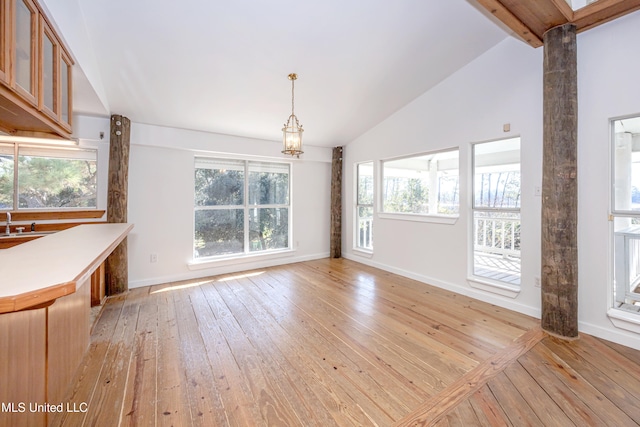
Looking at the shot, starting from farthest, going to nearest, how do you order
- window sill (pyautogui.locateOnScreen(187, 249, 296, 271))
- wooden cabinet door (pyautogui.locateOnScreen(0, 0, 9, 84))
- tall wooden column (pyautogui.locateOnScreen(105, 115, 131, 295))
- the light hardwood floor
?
window sill (pyautogui.locateOnScreen(187, 249, 296, 271))
tall wooden column (pyautogui.locateOnScreen(105, 115, 131, 295))
the light hardwood floor
wooden cabinet door (pyautogui.locateOnScreen(0, 0, 9, 84))

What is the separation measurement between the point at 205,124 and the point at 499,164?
423 cm

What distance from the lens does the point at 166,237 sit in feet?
13.4

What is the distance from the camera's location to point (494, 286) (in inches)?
128

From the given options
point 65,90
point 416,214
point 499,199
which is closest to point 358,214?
point 416,214

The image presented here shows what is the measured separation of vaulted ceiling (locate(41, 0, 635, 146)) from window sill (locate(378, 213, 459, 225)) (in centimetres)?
176

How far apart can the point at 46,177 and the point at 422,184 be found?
199 inches

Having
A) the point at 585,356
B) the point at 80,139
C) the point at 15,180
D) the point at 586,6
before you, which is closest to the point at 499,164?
the point at 586,6

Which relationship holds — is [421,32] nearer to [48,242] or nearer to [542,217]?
[542,217]

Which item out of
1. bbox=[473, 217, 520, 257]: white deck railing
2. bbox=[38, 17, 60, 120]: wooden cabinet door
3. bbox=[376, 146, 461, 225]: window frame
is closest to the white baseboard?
bbox=[376, 146, 461, 225]: window frame

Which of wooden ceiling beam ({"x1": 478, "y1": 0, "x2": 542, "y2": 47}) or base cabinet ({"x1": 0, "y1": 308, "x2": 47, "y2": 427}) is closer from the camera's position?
base cabinet ({"x1": 0, "y1": 308, "x2": 47, "y2": 427})

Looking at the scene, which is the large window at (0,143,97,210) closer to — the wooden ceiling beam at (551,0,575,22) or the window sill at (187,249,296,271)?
the window sill at (187,249,296,271)

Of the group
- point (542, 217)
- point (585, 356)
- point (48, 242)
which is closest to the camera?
point (48, 242)

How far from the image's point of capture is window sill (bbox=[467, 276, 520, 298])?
310cm

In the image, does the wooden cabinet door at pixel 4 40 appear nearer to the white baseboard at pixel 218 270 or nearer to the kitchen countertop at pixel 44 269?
the kitchen countertop at pixel 44 269
